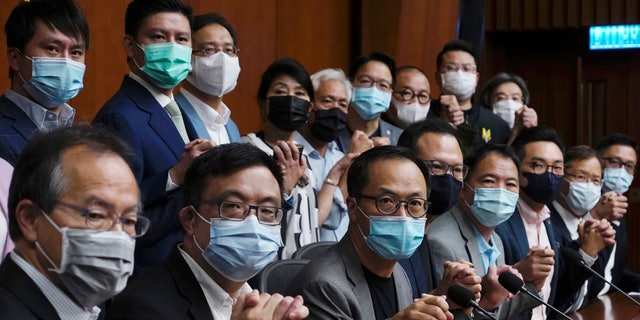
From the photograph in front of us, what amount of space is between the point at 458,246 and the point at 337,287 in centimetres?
109

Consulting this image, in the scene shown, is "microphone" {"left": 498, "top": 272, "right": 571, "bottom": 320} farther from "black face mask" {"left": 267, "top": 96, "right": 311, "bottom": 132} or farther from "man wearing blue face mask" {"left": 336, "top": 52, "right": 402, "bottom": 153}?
"man wearing blue face mask" {"left": 336, "top": 52, "right": 402, "bottom": 153}

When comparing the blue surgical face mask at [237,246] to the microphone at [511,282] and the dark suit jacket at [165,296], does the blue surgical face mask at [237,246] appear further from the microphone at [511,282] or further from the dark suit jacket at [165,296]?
the microphone at [511,282]

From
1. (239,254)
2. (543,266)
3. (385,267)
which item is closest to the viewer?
(239,254)

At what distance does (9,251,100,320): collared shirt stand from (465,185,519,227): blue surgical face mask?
2.31 m

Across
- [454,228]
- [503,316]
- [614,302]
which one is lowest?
[614,302]

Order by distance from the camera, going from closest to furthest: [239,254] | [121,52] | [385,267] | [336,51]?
1. [239,254]
2. [385,267]
3. [121,52]
4. [336,51]

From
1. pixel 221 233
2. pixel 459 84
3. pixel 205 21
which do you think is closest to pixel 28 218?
pixel 221 233

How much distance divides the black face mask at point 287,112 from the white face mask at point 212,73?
16.2 inches

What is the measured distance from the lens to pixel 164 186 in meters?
2.74

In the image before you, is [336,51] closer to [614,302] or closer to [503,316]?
[614,302]

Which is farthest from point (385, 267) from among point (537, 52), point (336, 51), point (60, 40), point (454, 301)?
point (537, 52)

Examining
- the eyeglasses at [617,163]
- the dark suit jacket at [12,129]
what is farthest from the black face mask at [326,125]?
the eyeglasses at [617,163]

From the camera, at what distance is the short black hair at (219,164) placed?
243 cm

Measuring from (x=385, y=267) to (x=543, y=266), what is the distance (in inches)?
33.8
